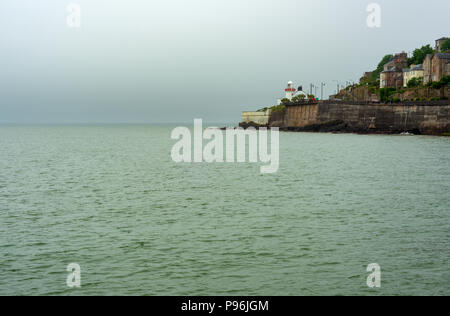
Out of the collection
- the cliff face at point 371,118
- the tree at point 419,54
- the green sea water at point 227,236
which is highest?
the tree at point 419,54

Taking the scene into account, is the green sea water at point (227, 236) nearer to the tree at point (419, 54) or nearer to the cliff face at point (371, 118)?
the cliff face at point (371, 118)

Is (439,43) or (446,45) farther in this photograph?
(439,43)

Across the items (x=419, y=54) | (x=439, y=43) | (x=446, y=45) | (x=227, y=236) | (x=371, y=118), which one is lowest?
(x=227, y=236)

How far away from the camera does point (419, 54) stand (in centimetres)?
13538

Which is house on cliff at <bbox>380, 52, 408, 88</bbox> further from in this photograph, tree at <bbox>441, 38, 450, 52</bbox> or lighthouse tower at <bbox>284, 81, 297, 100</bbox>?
lighthouse tower at <bbox>284, 81, 297, 100</bbox>

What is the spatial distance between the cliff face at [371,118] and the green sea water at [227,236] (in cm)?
6575

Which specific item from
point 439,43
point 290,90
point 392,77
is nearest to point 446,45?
point 439,43

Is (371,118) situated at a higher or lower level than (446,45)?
lower

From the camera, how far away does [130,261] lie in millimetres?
14797

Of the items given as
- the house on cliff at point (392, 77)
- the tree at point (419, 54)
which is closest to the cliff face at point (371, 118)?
the house on cliff at point (392, 77)

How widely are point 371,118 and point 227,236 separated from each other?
312ft

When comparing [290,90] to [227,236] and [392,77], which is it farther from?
[227,236]

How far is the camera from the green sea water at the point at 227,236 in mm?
13055

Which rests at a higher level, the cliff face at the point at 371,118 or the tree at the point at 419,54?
the tree at the point at 419,54
